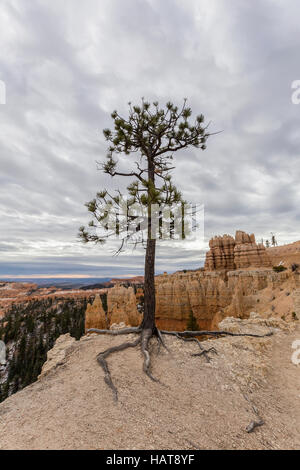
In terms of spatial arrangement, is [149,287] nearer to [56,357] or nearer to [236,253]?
[56,357]

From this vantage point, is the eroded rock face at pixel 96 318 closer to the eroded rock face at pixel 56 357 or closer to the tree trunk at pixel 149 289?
the eroded rock face at pixel 56 357

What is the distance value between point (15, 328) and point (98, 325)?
206 feet

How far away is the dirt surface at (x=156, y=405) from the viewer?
11.4ft

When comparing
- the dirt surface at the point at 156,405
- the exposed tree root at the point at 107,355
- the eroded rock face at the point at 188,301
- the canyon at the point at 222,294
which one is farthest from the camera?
the eroded rock face at the point at 188,301

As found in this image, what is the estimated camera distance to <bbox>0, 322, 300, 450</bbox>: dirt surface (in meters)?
3.48

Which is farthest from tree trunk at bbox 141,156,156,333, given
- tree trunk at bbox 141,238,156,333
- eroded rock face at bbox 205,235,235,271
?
eroded rock face at bbox 205,235,235,271

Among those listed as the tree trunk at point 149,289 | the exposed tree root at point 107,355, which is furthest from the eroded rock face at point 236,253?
the exposed tree root at point 107,355

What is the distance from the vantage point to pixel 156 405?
14.6 feet

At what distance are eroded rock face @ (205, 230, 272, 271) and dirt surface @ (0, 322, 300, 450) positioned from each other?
45791 mm

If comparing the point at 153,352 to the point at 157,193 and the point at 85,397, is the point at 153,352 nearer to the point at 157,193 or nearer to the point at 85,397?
the point at 85,397

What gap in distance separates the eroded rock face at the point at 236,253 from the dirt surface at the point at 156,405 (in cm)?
4579
